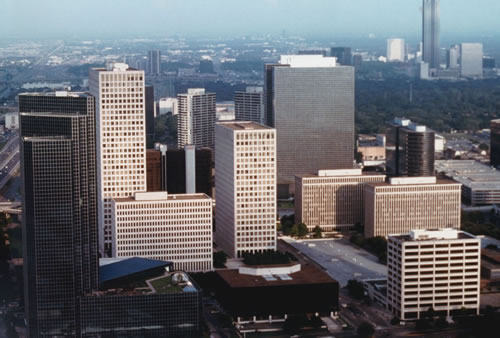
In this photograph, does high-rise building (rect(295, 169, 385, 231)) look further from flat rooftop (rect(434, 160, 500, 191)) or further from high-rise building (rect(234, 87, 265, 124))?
high-rise building (rect(234, 87, 265, 124))

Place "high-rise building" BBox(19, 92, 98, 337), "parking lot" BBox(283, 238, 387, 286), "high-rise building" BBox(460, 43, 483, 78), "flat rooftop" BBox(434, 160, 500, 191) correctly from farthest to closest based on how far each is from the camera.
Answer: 1. "high-rise building" BBox(460, 43, 483, 78)
2. "flat rooftop" BBox(434, 160, 500, 191)
3. "parking lot" BBox(283, 238, 387, 286)
4. "high-rise building" BBox(19, 92, 98, 337)

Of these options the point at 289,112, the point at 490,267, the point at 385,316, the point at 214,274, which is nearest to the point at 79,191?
the point at 214,274

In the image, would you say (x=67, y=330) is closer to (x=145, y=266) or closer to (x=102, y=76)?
(x=145, y=266)

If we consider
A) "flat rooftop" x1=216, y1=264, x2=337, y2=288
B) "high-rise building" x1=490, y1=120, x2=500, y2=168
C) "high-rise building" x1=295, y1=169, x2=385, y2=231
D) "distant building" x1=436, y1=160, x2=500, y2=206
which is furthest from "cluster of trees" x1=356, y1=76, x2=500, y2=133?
"flat rooftop" x1=216, y1=264, x2=337, y2=288

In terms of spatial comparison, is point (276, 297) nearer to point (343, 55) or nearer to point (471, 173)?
point (471, 173)

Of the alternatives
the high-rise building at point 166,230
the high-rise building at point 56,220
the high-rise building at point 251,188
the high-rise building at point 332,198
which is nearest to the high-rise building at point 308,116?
the high-rise building at point 332,198

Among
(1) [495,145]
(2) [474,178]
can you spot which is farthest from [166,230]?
(1) [495,145]

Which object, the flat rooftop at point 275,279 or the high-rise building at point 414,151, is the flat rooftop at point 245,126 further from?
the high-rise building at point 414,151
